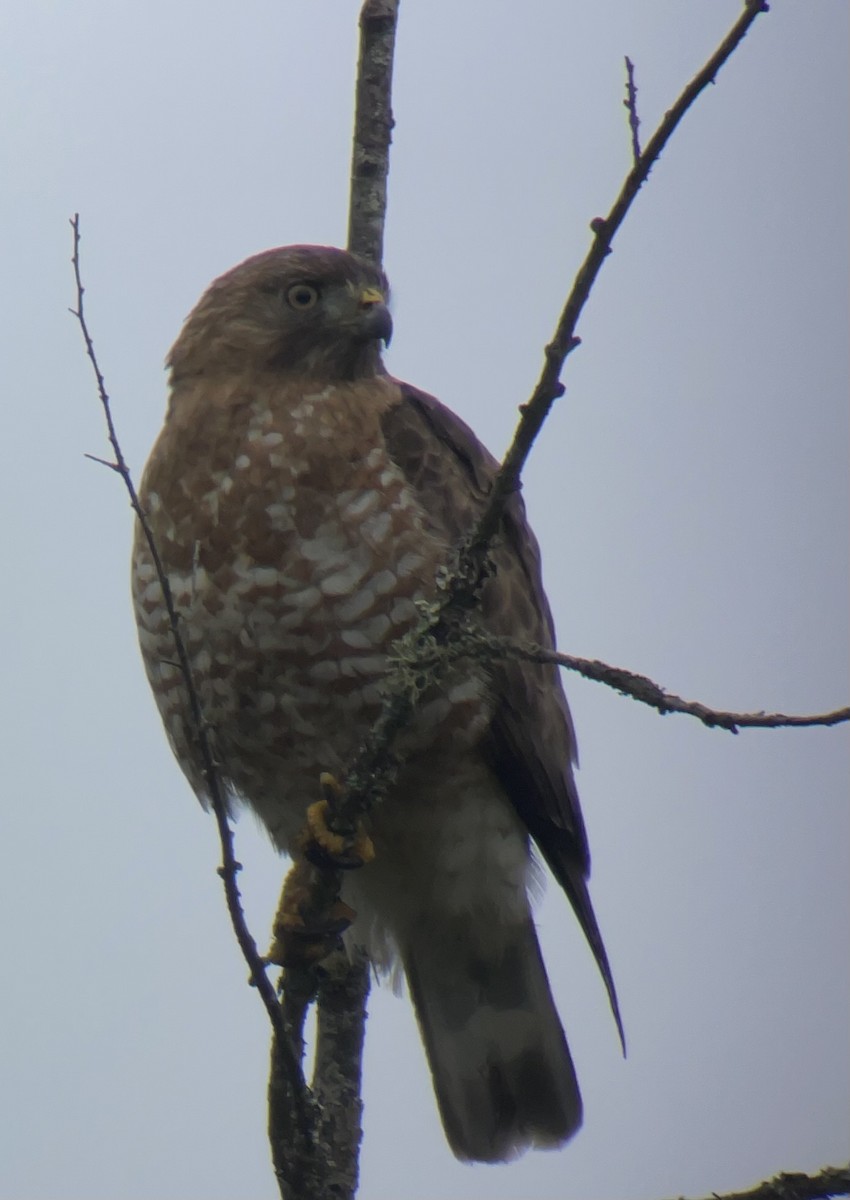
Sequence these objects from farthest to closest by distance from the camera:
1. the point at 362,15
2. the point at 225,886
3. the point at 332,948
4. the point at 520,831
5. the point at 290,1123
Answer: the point at 362,15 → the point at 520,831 → the point at 332,948 → the point at 290,1123 → the point at 225,886

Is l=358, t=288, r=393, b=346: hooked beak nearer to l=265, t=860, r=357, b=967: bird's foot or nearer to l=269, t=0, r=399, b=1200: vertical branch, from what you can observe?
l=269, t=0, r=399, b=1200: vertical branch

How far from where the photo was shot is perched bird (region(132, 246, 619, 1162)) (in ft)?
12.0

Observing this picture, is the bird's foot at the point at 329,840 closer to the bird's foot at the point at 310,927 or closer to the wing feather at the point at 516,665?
the bird's foot at the point at 310,927

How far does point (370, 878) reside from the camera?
4.17 metres

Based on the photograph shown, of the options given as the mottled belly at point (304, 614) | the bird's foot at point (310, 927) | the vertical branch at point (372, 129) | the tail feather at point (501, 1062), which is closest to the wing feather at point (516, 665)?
the mottled belly at point (304, 614)

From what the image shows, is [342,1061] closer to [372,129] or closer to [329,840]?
[329,840]

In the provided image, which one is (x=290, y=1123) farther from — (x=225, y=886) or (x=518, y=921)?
(x=518, y=921)

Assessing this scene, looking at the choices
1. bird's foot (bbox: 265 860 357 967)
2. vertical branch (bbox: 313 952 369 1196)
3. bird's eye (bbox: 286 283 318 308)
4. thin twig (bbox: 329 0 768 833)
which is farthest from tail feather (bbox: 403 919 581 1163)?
bird's eye (bbox: 286 283 318 308)

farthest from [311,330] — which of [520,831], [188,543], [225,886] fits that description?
[225,886]

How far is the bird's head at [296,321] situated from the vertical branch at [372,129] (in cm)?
40

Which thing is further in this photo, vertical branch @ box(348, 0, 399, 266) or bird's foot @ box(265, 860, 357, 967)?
vertical branch @ box(348, 0, 399, 266)

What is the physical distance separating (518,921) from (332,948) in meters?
0.85

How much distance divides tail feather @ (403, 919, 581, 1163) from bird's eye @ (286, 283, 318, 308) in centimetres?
180

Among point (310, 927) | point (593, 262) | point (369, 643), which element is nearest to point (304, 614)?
point (369, 643)
